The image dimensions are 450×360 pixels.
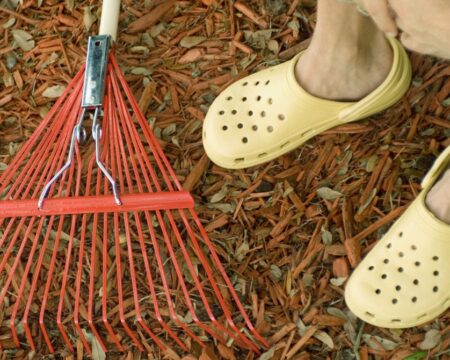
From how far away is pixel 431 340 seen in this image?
4.28 feet

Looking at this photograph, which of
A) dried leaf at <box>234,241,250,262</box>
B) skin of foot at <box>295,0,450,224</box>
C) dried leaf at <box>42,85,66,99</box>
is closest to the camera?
skin of foot at <box>295,0,450,224</box>

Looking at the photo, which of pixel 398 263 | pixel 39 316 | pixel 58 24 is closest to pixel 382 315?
pixel 398 263

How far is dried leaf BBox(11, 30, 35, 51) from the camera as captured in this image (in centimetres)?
161

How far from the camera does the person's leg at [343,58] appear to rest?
1207mm

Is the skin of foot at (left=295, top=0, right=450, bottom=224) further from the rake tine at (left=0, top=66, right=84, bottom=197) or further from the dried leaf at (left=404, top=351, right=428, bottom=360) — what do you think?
the rake tine at (left=0, top=66, right=84, bottom=197)

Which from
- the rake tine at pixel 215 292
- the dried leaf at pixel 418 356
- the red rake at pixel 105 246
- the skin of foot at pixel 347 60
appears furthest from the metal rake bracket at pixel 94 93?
the dried leaf at pixel 418 356

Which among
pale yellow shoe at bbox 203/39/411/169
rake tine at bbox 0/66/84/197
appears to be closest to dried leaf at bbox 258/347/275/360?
pale yellow shoe at bbox 203/39/411/169

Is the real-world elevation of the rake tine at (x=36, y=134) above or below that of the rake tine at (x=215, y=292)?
above

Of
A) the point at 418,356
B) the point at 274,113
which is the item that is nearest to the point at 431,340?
the point at 418,356

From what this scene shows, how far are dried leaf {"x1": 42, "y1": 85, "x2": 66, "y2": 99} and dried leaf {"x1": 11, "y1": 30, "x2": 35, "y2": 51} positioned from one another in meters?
0.13

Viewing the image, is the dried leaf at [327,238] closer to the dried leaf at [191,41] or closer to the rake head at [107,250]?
the rake head at [107,250]

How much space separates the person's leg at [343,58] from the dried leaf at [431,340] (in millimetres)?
478

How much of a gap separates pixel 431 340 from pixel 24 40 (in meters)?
1.12

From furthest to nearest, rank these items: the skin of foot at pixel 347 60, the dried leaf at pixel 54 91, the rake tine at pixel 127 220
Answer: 1. the dried leaf at pixel 54 91
2. the rake tine at pixel 127 220
3. the skin of foot at pixel 347 60
